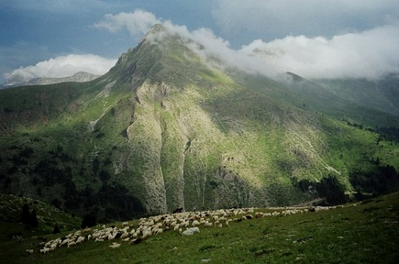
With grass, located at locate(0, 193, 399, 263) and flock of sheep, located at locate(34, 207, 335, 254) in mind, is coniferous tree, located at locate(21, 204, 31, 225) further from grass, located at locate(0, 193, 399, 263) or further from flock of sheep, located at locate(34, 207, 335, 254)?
flock of sheep, located at locate(34, 207, 335, 254)

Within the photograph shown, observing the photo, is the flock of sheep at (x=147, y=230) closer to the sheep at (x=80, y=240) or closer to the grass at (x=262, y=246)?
the sheep at (x=80, y=240)

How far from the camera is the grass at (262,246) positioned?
2480 centimetres

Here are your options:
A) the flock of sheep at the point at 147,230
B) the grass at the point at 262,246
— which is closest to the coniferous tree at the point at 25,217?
the grass at the point at 262,246

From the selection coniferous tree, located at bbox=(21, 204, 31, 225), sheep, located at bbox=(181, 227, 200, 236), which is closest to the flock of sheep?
sheep, located at bbox=(181, 227, 200, 236)

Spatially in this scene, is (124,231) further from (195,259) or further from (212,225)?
(195,259)

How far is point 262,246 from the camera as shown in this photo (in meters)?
30.7


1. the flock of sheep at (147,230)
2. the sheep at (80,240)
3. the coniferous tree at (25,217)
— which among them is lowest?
the coniferous tree at (25,217)

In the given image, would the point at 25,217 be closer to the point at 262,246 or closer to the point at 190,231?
the point at 190,231

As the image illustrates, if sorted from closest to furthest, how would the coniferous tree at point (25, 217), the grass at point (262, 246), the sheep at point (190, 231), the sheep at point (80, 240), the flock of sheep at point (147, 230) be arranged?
the grass at point (262, 246) < the sheep at point (190, 231) < the flock of sheep at point (147, 230) < the sheep at point (80, 240) < the coniferous tree at point (25, 217)

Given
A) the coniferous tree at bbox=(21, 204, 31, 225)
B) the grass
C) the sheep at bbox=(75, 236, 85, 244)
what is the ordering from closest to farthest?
1. the grass
2. the sheep at bbox=(75, 236, 85, 244)
3. the coniferous tree at bbox=(21, 204, 31, 225)

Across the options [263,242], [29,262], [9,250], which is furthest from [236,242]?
[9,250]

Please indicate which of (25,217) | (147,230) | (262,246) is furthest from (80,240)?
(25,217)

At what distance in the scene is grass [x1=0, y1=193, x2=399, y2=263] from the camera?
81.4 feet

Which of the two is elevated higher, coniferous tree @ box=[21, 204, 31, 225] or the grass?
the grass
